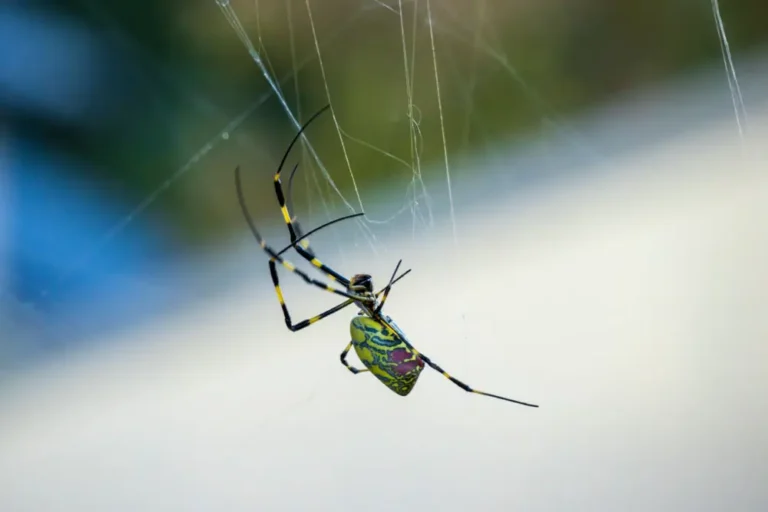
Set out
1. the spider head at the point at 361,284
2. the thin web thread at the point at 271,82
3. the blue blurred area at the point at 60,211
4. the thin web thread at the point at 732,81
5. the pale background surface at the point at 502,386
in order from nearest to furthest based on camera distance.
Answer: the spider head at the point at 361,284, the thin web thread at the point at 271,82, the pale background surface at the point at 502,386, the thin web thread at the point at 732,81, the blue blurred area at the point at 60,211

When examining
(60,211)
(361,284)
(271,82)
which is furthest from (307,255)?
(60,211)

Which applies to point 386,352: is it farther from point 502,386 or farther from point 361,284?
point 502,386

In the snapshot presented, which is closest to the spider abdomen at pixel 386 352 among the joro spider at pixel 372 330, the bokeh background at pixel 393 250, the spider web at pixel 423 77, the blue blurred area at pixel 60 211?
the joro spider at pixel 372 330

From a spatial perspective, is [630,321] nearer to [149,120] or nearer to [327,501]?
[327,501]

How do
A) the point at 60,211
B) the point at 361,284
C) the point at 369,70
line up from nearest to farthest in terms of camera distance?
1. the point at 361,284
2. the point at 369,70
3. the point at 60,211

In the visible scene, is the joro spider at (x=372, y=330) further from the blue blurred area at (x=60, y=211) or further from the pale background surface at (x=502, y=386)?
the blue blurred area at (x=60, y=211)

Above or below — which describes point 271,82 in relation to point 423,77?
below
